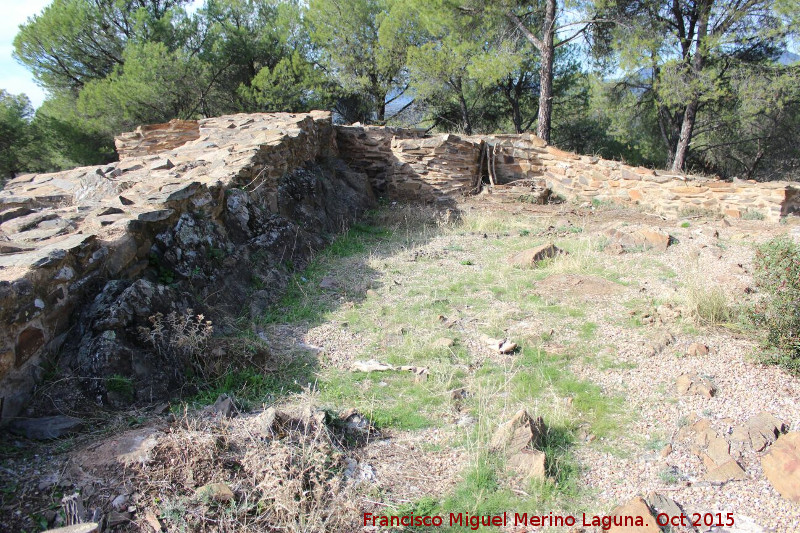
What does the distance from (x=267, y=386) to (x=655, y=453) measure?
8.30 feet

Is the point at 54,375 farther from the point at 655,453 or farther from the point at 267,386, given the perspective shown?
the point at 655,453

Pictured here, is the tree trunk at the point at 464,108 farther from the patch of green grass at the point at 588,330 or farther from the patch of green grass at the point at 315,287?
the patch of green grass at the point at 588,330

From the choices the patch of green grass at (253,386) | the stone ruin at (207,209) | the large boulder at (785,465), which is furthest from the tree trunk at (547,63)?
the large boulder at (785,465)

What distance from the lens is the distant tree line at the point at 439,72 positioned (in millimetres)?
11578

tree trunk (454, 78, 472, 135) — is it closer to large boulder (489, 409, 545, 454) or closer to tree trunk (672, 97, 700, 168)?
tree trunk (672, 97, 700, 168)

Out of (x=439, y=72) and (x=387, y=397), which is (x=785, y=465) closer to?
(x=387, y=397)

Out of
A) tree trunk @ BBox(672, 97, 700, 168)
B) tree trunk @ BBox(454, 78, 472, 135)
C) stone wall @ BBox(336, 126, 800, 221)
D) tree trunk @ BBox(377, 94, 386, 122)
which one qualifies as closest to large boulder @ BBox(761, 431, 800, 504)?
stone wall @ BBox(336, 126, 800, 221)

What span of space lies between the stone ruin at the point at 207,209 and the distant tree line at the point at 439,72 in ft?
11.6

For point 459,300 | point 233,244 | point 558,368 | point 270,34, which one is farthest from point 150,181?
point 270,34

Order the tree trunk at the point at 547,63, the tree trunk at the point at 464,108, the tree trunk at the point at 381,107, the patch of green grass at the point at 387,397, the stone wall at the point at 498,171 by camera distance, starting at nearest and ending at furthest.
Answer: the patch of green grass at the point at 387,397
the stone wall at the point at 498,171
the tree trunk at the point at 547,63
the tree trunk at the point at 464,108
the tree trunk at the point at 381,107

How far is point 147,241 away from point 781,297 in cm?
495

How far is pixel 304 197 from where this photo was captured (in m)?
7.35

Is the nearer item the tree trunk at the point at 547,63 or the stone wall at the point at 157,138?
the stone wall at the point at 157,138

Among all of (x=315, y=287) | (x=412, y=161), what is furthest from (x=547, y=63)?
(x=315, y=287)
